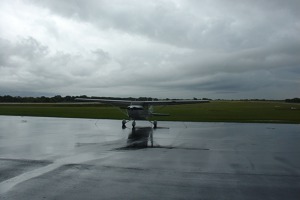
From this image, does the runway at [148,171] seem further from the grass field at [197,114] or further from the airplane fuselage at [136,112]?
the grass field at [197,114]

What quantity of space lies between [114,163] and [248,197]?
501cm

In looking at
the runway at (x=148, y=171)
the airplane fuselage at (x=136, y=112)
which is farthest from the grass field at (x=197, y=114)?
the runway at (x=148, y=171)

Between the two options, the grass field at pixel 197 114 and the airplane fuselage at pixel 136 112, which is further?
the grass field at pixel 197 114

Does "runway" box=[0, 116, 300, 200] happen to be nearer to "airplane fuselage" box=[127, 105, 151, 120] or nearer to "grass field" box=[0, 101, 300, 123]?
"airplane fuselage" box=[127, 105, 151, 120]

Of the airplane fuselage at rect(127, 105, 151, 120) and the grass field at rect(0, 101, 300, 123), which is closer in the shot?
the airplane fuselage at rect(127, 105, 151, 120)

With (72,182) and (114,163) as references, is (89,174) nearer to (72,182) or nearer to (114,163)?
(72,182)

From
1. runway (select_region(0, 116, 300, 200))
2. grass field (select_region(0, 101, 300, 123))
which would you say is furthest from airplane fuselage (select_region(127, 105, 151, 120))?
runway (select_region(0, 116, 300, 200))

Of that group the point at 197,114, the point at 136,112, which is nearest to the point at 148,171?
the point at 136,112

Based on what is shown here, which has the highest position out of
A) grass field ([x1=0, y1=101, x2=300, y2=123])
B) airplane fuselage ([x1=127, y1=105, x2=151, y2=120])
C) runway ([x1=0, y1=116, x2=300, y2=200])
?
airplane fuselage ([x1=127, y1=105, x2=151, y2=120])

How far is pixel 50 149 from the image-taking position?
13.9m

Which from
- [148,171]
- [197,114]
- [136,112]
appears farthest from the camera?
[197,114]

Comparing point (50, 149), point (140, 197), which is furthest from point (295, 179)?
point (50, 149)

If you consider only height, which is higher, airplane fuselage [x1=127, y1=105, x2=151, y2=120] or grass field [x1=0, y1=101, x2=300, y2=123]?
airplane fuselage [x1=127, y1=105, x2=151, y2=120]

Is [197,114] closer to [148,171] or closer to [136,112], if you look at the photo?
[136,112]
